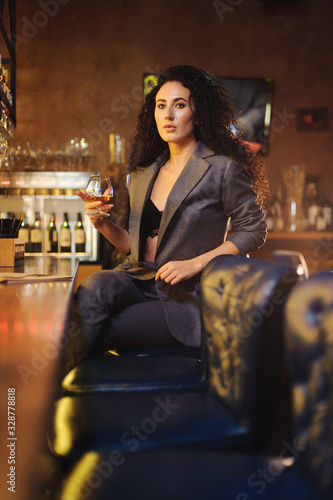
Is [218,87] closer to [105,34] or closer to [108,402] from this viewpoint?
[108,402]

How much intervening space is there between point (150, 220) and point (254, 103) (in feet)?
12.8

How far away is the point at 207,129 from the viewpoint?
195 cm

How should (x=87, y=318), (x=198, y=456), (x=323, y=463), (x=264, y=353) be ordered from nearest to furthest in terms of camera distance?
1. (x=323, y=463)
2. (x=198, y=456)
3. (x=264, y=353)
4. (x=87, y=318)

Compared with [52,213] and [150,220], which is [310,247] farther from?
[150,220]

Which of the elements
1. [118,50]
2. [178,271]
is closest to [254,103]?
[118,50]

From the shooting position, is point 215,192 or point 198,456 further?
point 215,192

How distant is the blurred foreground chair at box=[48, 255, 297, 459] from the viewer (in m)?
1.05

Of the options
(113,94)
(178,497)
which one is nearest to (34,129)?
(113,94)

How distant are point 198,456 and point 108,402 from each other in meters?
0.35

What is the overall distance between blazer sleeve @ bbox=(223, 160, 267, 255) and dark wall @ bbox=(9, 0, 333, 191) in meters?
3.55

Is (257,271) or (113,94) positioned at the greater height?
(113,94)

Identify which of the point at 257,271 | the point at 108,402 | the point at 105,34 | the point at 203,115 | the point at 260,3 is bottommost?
the point at 108,402

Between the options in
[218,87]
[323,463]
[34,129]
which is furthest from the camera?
[34,129]

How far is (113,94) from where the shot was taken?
535 centimetres
